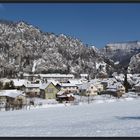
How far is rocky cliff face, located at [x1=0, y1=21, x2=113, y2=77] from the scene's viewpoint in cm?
15238

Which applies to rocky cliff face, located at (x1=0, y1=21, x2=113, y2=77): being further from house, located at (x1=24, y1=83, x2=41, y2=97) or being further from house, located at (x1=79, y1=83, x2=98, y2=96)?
house, located at (x1=24, y1=83, x2=41, y2=97)

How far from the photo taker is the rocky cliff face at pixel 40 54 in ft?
500

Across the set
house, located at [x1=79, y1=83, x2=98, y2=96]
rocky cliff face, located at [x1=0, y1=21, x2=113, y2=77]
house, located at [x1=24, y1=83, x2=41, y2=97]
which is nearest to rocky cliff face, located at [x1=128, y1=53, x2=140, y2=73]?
rocky cliff face, located at [x1=0, y1=21, x2=113, y2=77]

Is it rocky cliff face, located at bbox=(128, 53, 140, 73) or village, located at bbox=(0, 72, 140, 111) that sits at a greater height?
rocky cliff face, located at bbox=(128, 53, 140, 73)

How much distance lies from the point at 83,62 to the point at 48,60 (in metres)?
16.3

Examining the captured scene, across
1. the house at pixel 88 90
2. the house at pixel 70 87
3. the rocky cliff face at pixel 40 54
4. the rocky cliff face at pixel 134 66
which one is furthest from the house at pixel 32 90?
the rocky cliff face at pixel 134 66

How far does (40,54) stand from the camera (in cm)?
17462

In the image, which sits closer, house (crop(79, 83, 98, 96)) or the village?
the village

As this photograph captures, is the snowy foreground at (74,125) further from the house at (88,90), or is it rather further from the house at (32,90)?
the house at (88,90)

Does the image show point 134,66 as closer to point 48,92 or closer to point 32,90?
point 32,90

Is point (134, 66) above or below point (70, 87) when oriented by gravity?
above

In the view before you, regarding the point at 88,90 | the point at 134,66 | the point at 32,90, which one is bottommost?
the point at 88,90

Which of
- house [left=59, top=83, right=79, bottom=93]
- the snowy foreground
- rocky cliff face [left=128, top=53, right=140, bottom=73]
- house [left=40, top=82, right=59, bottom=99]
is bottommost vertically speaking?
the snowy foreground

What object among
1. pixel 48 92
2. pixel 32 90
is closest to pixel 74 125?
pixel 48 92
